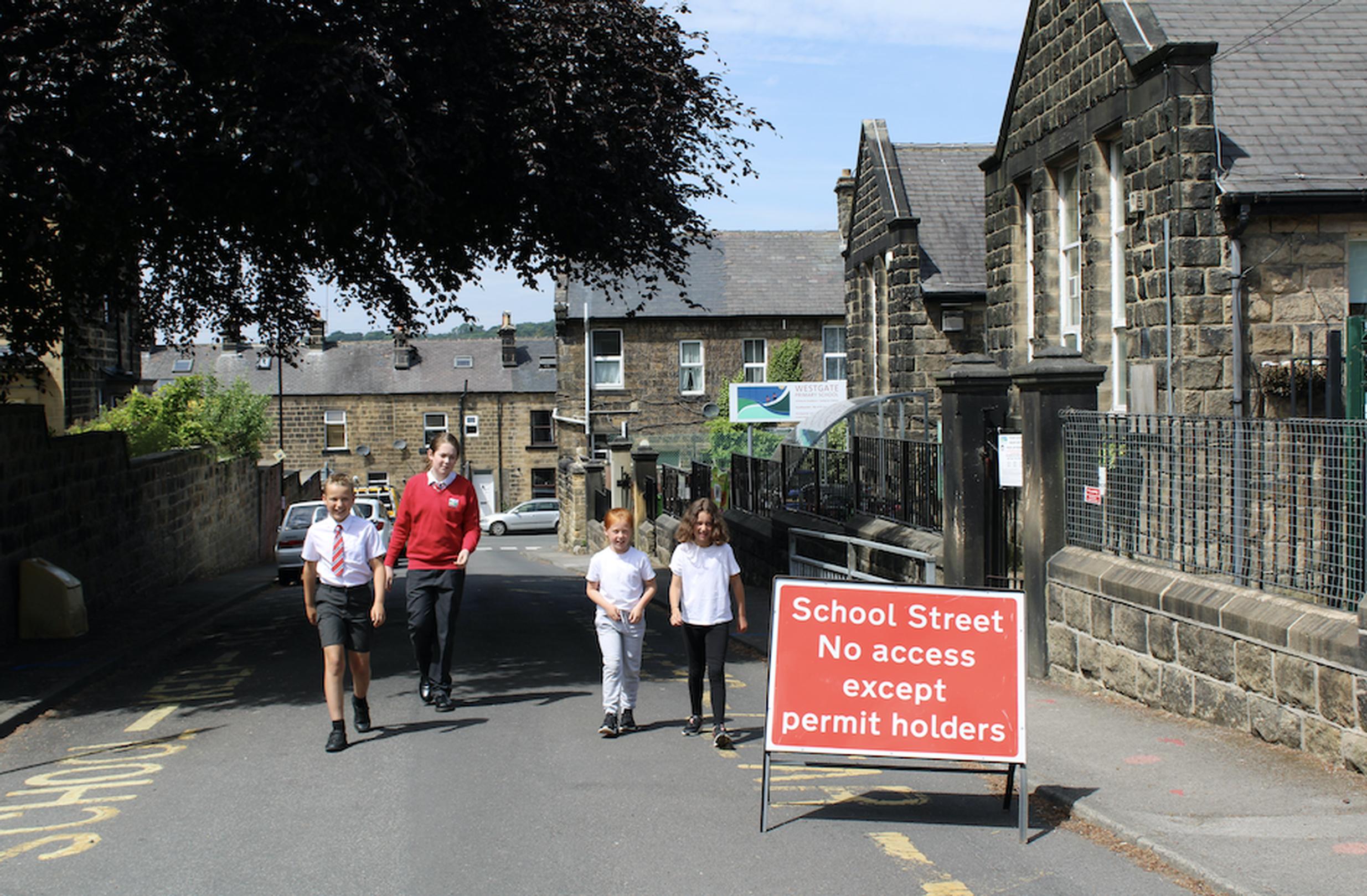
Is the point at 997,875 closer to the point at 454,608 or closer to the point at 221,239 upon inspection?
the point at 454,608

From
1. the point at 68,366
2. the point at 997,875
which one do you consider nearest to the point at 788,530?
the point at 997,875

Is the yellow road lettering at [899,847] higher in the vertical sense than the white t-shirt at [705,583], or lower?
lower

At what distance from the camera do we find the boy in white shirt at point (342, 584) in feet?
26.1

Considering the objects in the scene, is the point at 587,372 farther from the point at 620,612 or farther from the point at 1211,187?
the point at 620,612

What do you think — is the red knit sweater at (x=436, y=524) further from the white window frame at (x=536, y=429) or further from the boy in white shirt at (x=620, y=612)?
the white window frame at (x=536, y=429)

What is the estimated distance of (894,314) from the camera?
2138 cm

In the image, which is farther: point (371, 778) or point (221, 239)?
point (221, 239)

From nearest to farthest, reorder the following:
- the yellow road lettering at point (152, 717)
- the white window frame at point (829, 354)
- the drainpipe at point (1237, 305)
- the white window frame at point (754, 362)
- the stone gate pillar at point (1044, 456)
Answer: the yellow road lettering at point (152, 717), the stone gate pillar at point (1044, 456), the drainpipe at point (1237, 305), the white window frame at point (829, 354), the white window frame at point (754, 362)

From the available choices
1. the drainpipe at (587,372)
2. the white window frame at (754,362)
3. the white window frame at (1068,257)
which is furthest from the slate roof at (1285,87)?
the drainpipe at (587,372)

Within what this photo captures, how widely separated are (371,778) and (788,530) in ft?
32.5

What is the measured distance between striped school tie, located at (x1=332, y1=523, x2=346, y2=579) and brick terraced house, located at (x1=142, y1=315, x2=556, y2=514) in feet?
165

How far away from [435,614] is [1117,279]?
27.5 feet

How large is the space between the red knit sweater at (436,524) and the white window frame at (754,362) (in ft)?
117

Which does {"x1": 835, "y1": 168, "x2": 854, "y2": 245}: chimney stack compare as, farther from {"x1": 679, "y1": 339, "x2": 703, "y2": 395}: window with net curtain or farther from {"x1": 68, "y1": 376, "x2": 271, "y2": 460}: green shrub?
{"x1": 68, "y1": 376, "x2": 271, "y2": 460}: green shrub
